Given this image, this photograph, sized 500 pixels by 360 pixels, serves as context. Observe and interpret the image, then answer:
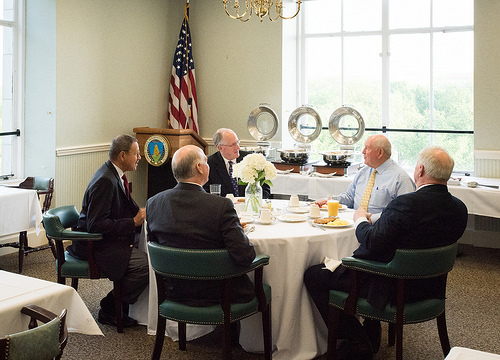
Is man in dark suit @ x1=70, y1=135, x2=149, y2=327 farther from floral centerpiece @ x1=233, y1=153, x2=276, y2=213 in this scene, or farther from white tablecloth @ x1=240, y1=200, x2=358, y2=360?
white tablecloth @ x1=240, y1=200, x2=358, y2=360

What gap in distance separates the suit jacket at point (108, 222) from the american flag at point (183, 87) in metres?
4.00

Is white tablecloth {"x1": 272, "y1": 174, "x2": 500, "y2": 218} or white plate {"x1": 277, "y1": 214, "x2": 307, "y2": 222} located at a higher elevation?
white tablecloth {"x1": 272, "y1": 174, "x2": 500, "y2": 218}

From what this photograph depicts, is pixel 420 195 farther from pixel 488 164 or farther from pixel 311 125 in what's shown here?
pixel 311 125

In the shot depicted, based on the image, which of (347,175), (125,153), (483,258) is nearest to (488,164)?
(483,258)

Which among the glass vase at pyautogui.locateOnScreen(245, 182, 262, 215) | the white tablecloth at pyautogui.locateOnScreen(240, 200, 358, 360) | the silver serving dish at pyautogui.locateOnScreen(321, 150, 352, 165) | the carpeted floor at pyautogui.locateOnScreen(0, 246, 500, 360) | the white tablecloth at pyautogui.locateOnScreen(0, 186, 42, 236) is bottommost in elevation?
the carpeted floor at pyautogui.locateOnScreen(0, 246, 500, 360)

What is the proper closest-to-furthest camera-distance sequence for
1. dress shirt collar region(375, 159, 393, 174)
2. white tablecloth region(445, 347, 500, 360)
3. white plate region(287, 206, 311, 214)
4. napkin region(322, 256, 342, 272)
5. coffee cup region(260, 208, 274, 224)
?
white tablecloth region(445, 347, 500, 360) → napkin region(322, 256, 342, 272) → coffee cup region(260, 208, 274, 224) → white plate region(287, 206, 311, 214) → dress shirt collar region(375, 159, 393, 174)

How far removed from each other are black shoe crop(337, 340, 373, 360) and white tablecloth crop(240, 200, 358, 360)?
0.18 metres

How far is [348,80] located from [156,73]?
2.51 meters

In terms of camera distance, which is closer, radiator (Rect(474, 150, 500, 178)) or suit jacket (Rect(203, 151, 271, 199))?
suit jacket (Rect(203, 151, 271, 199))

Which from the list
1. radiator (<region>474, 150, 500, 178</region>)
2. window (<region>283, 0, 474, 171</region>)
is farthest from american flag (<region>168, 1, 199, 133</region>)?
radiator (<region>474, 150, 500, 178</region>)

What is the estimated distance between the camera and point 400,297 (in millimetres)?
3086

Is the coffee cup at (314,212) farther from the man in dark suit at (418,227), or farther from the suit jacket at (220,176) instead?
the suit jacket at (220,176)

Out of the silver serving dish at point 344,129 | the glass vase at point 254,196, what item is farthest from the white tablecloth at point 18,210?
the silver serving dish at point 344,129

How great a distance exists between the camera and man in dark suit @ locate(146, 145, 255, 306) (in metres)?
3.04
